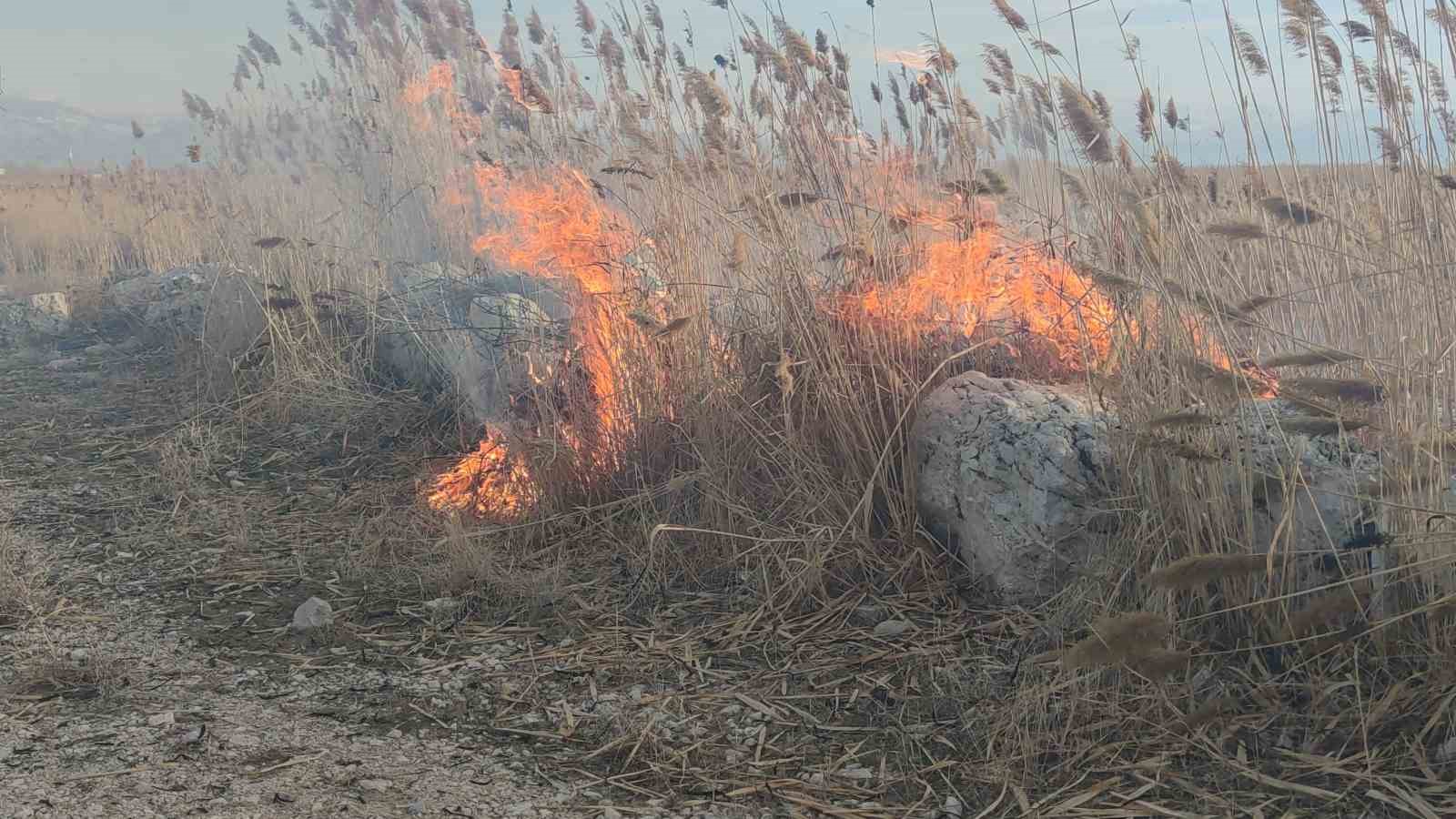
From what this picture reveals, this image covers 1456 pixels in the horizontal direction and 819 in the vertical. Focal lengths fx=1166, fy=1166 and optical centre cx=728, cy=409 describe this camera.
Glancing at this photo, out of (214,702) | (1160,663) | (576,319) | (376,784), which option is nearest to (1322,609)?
(1160,663)

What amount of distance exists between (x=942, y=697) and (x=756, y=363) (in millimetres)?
1296

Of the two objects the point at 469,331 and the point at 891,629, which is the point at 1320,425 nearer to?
the point at 891,629

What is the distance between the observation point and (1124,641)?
174 centimetres

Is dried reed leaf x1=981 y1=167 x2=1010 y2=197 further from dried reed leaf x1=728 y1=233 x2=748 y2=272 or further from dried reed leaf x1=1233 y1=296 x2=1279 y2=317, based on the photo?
dried reed leaf x1=1233 y1=296 x2=1279 y2=317

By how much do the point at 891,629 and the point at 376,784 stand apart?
1.23 metres

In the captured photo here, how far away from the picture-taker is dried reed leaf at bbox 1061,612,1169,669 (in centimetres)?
173

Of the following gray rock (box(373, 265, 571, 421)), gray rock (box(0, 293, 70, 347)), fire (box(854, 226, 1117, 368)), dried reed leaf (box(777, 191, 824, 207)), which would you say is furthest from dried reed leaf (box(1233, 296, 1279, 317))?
gray rock (box(0, 293, 70, 347))

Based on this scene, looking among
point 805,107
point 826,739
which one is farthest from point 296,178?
point 826,739

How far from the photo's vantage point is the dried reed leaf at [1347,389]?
201cm

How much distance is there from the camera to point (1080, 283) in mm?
3061

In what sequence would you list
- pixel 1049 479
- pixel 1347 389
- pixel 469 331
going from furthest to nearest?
pixel 469 331 < pixel 1049 479 < pixel 1347 389

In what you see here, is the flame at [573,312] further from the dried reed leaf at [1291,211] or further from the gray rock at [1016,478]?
the dried reed leaf at [1291,211]

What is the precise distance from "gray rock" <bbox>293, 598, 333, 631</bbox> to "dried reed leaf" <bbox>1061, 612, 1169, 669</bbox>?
6.60ft

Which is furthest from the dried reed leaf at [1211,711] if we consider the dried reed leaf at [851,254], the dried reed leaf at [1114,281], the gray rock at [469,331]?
the gray rock at [469,331]
